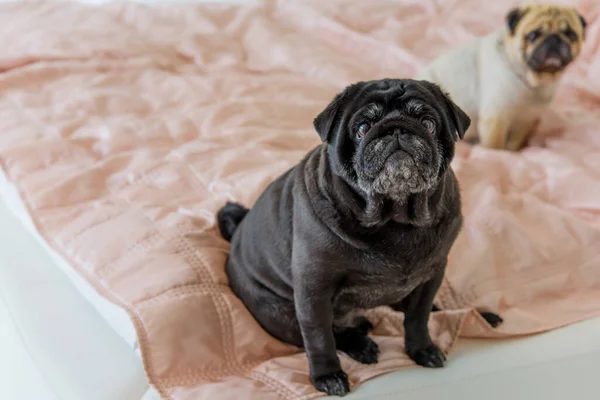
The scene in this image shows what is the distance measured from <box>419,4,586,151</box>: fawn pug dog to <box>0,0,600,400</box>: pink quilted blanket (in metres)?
0.11

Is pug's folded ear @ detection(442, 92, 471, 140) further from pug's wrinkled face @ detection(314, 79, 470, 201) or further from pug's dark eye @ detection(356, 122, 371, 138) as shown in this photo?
pug's dark eye @ detection(356, 122, 371, 138)

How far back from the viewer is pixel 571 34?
172 centimetres

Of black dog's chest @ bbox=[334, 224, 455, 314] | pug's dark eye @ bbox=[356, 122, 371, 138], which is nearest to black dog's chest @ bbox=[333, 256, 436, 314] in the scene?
black dog's chest @ bbox=[334, 224, 455, 314]

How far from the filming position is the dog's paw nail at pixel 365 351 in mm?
1049

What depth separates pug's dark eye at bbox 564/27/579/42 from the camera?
5.63ft

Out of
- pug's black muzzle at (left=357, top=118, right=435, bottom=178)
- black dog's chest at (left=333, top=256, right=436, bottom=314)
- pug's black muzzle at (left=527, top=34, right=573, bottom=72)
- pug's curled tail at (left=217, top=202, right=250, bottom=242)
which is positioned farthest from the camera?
pug's black muzzle at (left=527, top=34, right=573, bottom=72)

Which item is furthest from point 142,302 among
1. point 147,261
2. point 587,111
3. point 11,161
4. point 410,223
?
point 587,111

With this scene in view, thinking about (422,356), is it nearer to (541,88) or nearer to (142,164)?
(142,164)

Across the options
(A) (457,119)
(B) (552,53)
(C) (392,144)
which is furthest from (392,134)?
(B) (552,53)

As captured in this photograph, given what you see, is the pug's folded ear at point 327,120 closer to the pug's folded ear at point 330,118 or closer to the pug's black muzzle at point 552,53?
the pug's folded ear at point 330,118

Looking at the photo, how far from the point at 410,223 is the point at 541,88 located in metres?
1.13

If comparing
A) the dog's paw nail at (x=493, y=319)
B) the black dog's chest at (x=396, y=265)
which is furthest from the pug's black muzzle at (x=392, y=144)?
the dog's paw nail at (x=493, y=319)

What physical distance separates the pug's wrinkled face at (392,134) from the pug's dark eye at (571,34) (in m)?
1.04

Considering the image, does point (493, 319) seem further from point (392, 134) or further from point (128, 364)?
point (128, 364)
